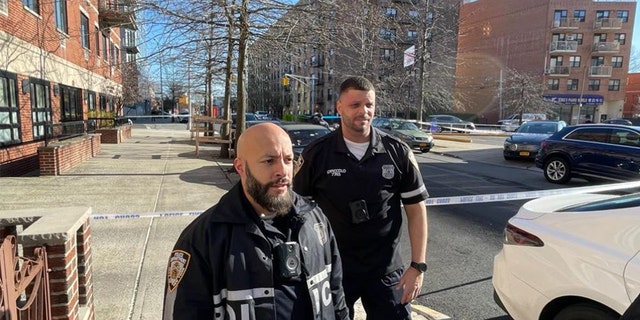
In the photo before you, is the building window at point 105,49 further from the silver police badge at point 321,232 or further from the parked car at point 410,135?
the silver police badge at point 321,232

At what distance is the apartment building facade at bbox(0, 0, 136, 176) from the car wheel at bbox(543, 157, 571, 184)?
10.9 meters

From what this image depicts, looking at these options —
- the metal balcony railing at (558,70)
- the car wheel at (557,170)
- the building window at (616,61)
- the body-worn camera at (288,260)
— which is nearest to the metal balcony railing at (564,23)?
the metal balcony railing at (558,70)

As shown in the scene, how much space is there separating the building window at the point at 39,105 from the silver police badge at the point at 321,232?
11178 mm

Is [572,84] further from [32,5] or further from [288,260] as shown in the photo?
[288,260]

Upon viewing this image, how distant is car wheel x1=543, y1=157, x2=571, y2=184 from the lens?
1067 cm

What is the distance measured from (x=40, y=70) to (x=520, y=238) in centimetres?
1266

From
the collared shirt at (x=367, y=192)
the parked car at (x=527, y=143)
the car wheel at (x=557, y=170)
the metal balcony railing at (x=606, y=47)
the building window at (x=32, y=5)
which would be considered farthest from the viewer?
the metal balcony railing at (x=606, y=47)

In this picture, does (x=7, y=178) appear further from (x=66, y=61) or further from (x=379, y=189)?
(x=379, y=189)

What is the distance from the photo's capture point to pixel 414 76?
34.2 meters

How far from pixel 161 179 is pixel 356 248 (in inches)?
310

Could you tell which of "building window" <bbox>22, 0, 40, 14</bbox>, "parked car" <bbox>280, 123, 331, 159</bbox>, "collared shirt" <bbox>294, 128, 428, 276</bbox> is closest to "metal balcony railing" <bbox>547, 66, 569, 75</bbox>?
"parked car" <bbox>280, 123, 331, 159</bbox>

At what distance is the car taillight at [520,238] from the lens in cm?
285

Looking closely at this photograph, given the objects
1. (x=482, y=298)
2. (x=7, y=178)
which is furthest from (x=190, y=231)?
(x=7, y=178)

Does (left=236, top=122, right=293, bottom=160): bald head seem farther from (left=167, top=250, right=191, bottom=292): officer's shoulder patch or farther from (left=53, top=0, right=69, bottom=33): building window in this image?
(left=53, top=0, right=69, bottom=33): building window
